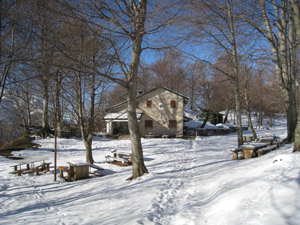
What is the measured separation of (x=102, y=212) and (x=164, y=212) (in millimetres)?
1387

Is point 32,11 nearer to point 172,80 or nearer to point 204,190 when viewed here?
point 204,190

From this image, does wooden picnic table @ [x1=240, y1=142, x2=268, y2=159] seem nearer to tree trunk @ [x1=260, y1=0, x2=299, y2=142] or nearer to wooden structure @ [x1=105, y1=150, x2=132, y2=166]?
tree trunk @ [x1=260, y1=0, x2=299, y2=142]

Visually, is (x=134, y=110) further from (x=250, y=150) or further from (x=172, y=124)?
(x=172, y=124)

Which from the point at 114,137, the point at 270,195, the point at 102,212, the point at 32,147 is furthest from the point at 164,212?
the point at 114,137

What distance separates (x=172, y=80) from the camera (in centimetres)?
4306

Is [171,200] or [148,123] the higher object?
[148,123]

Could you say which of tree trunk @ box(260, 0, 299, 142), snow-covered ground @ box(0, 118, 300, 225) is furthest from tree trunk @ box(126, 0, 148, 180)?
tree trunk @ box(260, 0, 299, 142)

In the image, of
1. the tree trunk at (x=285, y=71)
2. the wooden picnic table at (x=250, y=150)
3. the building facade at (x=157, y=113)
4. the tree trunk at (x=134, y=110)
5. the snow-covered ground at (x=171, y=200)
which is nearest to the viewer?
the snow-covered ground at (x=171, y=200)

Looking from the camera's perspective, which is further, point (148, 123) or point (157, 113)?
point (157, 113)

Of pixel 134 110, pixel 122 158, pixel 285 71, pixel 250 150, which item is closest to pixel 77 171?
pixel 122 158

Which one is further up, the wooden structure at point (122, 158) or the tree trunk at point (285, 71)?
the tree trunk at point (285, 71)

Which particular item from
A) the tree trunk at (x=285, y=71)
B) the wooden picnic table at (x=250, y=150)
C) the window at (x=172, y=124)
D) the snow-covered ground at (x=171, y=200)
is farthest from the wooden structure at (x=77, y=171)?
the window at (x=172, y=124)

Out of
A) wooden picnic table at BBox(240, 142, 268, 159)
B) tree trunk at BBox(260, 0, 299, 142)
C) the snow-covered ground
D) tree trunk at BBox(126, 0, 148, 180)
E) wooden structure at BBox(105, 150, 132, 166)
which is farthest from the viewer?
wooden structure at BBox(105, 150, 132, 166)

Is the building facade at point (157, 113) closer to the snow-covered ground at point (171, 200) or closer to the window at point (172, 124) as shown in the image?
the window at point (172, 124)
